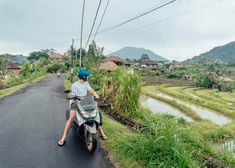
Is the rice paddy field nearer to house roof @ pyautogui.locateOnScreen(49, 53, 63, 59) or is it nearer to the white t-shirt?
the white t-shirt

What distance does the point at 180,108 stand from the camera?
21641mm

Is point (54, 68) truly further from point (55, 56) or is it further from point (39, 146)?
point (39, 146)

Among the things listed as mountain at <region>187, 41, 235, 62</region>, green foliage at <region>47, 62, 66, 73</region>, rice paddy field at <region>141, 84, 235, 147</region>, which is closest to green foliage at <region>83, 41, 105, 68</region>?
rice paddy field at <region>141, 84, 235, 147</region>

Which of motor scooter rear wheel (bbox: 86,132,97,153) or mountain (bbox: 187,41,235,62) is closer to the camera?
motor scooter rear wheel (bbox: 86,132,97,153)

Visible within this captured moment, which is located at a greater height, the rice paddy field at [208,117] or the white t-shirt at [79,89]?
the white t-shirt at [79,89]

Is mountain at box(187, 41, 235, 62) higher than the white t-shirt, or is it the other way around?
mountain at box(187, 41, 235, 62)

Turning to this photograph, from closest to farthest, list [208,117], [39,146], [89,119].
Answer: [89,119], [39,146], [208,117]

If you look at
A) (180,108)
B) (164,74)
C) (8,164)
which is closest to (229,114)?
(180,108)

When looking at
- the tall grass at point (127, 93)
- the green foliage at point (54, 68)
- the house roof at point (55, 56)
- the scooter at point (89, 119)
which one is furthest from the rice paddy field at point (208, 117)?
the house roof at point (55, 56)

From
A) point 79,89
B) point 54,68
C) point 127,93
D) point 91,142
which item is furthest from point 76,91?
point 54,68

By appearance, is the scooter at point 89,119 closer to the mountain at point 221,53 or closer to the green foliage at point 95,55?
the green foliage at point 95,55

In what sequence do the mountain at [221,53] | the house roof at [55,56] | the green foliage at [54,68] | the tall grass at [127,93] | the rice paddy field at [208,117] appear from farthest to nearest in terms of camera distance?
the mountain at [221,53] → the house roof at [55,56] → the green foliage at [54,68] → the rice paddy field at [208,117] → the tall grass at [127,93]

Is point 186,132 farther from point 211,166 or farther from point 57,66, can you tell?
point 57,66

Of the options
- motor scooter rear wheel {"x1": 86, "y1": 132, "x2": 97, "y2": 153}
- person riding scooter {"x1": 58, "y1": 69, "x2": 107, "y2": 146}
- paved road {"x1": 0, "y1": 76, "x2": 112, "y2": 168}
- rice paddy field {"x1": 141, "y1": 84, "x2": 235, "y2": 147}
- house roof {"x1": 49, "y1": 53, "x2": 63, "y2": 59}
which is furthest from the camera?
house roof {"x1": 49, "y1": 53, "x2": 63, "y2": 59}
